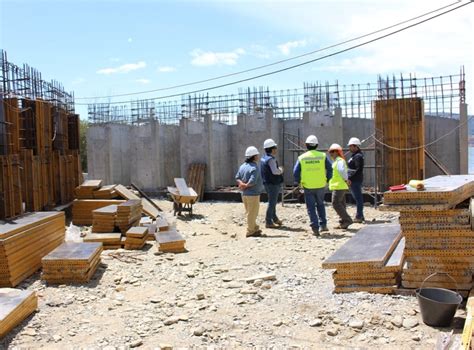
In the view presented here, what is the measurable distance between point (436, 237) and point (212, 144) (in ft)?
42.7

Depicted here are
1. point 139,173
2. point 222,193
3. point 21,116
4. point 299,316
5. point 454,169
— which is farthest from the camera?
point 139,173

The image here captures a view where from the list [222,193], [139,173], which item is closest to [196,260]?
[222,193]

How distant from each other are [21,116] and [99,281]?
5.74 meters

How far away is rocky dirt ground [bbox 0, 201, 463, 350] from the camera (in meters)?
4.28

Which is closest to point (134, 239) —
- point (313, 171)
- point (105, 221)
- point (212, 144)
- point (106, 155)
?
point (105, 221)

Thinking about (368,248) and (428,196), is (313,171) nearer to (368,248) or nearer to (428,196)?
(368,248)

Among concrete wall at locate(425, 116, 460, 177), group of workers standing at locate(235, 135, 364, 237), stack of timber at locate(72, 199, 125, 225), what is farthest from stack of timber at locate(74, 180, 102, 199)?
concrete wall at locate(425, 116, 460, 177)

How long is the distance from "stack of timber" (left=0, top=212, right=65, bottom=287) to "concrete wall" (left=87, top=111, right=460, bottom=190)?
29.4 feet

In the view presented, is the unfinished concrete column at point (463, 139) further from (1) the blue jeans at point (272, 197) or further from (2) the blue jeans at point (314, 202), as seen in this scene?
(2) the blue jeans at point (314, 202)

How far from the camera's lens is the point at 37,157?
10.6 m

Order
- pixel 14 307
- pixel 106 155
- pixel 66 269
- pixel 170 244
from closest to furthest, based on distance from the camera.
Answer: pixel 14 307
pixel 66 269
pixel 170 244
pixel 106 155

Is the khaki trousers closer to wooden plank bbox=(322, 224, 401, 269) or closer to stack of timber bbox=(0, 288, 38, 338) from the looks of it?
wooden plank bbox=(322, 224, 401, 269)

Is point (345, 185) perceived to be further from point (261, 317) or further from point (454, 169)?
point (454, 169)

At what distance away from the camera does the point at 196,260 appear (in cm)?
737
